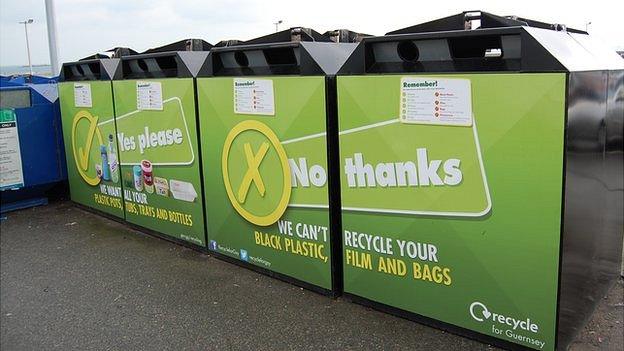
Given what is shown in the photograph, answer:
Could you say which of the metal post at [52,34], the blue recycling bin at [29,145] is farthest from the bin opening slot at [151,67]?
the metal post at [52,34]

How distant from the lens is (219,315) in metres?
3.31

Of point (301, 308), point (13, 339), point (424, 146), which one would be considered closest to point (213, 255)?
point (301, 308)

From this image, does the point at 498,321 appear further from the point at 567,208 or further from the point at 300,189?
the point at 300,189

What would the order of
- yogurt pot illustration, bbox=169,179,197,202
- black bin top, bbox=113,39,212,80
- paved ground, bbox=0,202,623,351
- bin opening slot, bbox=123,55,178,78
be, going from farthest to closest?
1. bin opening slot, bbox=123,55,178,78
2. yogurt pot illustration, bbox=169,179,197,202
3. black bin top, bbox=113,39,212,80
4. paved ground, bbox=0,202,623,351

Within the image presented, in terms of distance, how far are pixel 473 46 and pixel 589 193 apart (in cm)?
96

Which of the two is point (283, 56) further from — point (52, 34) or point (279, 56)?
point (52, 34)

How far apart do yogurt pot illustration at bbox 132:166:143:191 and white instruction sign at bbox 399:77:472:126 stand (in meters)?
2.89

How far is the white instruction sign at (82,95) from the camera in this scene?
5367 mm

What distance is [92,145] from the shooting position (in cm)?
551

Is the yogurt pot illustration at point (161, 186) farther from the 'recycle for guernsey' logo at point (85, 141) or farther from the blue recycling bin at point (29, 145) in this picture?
the blue recycling bin at point (29, 145)

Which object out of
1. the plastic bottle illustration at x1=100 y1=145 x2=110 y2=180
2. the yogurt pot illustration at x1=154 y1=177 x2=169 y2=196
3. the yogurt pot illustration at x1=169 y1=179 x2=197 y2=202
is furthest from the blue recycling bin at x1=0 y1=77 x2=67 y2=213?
the yogurt pot illustration at x1=169 y1=179 x2=197 y2=202

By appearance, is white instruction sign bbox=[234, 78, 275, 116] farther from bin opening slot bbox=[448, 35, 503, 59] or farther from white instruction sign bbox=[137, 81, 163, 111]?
bin opening slot bbox=[448, 35, 503, 59]

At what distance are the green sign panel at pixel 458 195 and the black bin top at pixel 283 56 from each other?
30 cm

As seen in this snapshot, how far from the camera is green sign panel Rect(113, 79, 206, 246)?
4.29 metres
